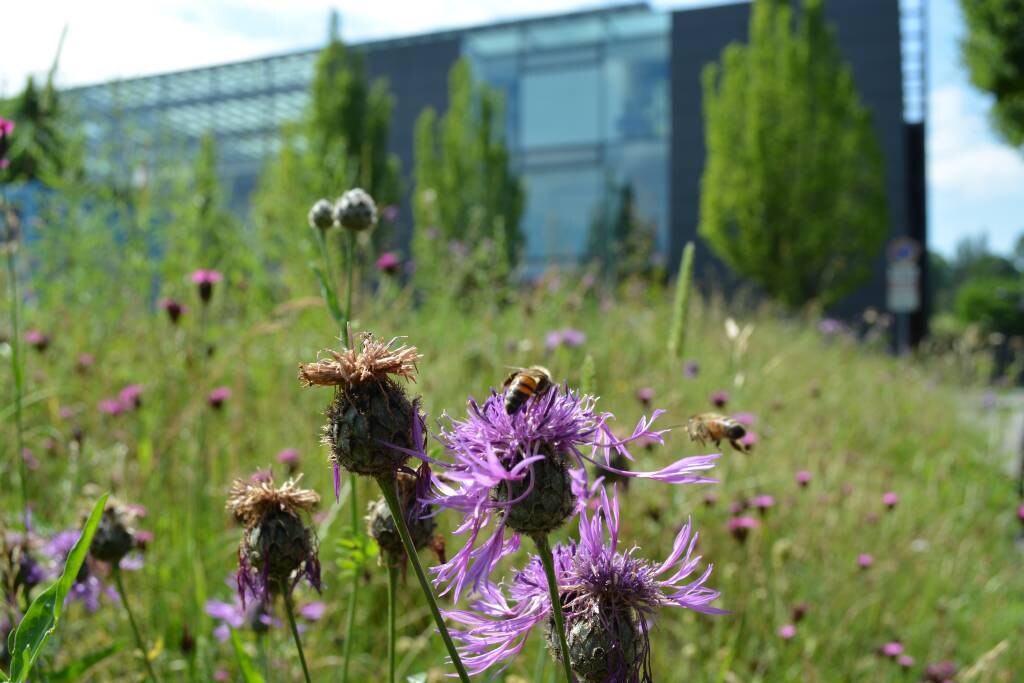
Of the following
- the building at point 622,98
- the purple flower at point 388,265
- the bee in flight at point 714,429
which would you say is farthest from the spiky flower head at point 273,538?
the building at point 622,98

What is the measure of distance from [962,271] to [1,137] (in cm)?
6402

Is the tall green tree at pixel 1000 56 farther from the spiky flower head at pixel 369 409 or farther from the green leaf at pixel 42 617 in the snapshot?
the green leaf at pixel 42 617

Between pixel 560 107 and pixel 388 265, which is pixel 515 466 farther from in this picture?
pixel 560 107

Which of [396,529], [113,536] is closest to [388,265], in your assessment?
[113,536]

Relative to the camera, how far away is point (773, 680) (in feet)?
7.00

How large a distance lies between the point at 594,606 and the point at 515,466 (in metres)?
0.20

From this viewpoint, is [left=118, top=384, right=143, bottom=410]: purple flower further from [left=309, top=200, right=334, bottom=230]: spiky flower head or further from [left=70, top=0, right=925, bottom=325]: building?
[left=70, top=0, right=925, bottom=325]: building

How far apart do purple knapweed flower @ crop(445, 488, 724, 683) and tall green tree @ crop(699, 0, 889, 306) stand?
15253 mm

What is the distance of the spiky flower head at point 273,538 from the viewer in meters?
0.92

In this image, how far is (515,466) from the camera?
2.19 ft

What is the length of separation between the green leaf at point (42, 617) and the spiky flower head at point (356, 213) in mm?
646

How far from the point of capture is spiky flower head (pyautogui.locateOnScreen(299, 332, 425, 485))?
2.30ft

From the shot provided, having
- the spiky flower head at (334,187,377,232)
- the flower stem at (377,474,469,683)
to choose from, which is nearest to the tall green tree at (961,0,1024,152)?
the spiky flower head at (334,187,377,232)

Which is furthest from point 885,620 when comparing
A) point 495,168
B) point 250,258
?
point 495,168
